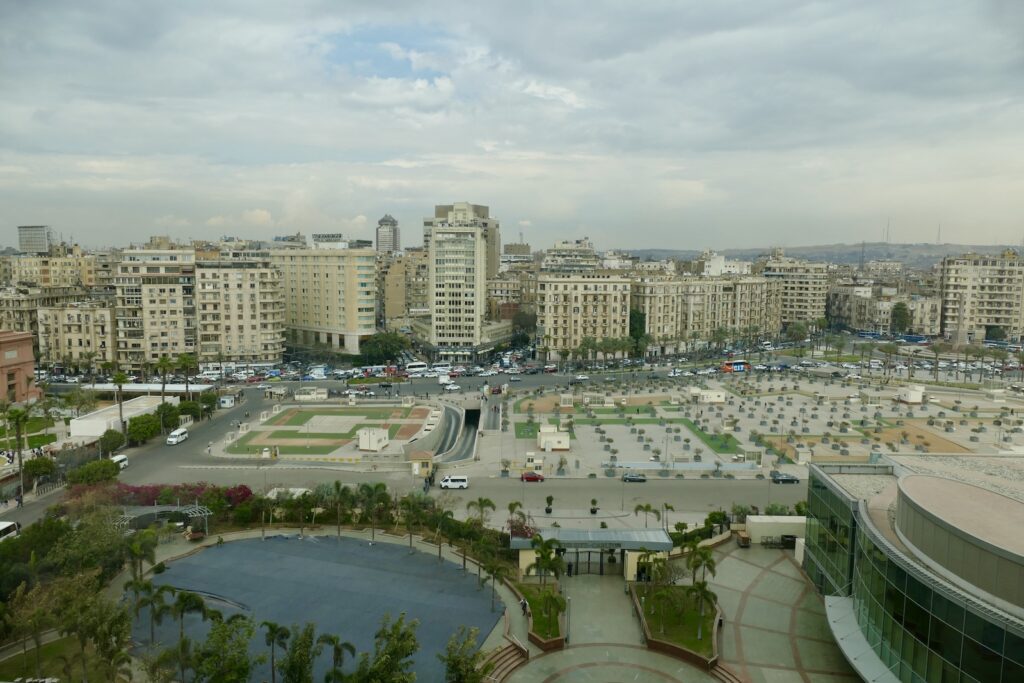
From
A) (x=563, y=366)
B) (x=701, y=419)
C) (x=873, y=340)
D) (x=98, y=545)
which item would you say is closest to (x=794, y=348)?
(x=873, y=340)

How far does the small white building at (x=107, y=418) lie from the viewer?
123ft

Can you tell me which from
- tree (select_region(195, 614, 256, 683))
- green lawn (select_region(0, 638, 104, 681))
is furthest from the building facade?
tree (select_region(195, 614, 256, 683))

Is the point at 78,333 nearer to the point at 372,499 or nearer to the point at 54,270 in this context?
the point at 54,270

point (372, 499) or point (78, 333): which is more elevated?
point (78, 333)

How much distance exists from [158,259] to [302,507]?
155ft

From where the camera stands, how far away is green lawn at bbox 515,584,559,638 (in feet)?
63.2

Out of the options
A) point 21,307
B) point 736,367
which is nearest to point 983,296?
point 736,367

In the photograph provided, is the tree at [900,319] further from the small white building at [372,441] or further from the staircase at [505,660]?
the staircase at [505,660]

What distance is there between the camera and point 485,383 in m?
59.7

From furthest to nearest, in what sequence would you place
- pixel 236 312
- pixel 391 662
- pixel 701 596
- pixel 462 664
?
pixel 236 312 → pixel 701 596 → pixel 462 664 → pixel 391 662

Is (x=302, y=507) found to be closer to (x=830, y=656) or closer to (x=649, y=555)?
(x=649, y=555)

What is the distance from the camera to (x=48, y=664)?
17609 millimetres

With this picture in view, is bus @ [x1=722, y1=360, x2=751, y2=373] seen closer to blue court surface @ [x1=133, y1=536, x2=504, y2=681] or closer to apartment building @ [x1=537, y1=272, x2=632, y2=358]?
apartment building @ [x1=537, y1=272, x2=632, y2=358]

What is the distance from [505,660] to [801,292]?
9559 cm
